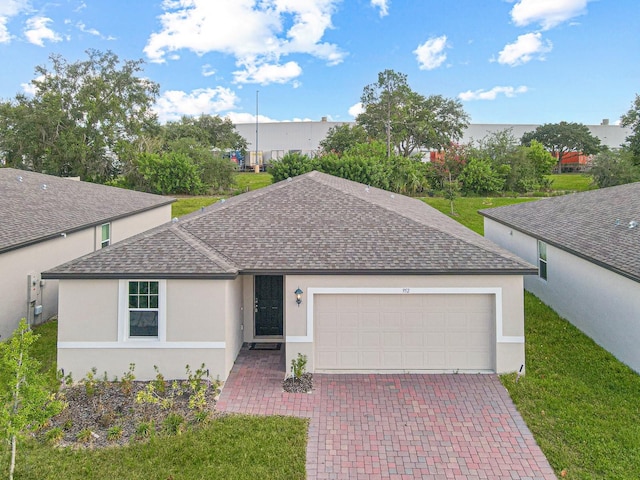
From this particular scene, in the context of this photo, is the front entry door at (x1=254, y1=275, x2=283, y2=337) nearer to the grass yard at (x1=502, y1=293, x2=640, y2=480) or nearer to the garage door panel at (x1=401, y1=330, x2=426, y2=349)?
the garage door panel at (x1=401, y1=330, x2=426, y2=349)

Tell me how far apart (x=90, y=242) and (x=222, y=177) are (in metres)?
19.4

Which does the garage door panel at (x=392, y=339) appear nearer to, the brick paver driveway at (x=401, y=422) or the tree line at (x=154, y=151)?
the brick paver driveway at (x=401, y=422)

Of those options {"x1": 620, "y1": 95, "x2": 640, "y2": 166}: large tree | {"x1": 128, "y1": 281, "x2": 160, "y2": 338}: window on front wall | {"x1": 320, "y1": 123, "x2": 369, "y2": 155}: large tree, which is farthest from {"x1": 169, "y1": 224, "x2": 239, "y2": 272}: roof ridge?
{"x1": 620, "y1": 95, "x2": 640, "y2": 166}: large tree

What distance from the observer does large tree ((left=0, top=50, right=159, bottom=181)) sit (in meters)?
34.4

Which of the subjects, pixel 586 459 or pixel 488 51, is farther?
pixel 488 51

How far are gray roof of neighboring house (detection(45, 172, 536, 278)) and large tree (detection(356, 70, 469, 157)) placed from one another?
84.1 ft

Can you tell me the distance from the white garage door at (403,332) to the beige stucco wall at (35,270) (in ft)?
27.3

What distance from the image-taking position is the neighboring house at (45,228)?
1176 centimetres

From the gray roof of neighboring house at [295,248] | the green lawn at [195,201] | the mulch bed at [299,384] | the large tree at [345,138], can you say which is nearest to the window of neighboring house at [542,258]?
the gray roof of neighboring house at [295,248]

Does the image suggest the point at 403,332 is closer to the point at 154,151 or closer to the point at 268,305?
the point at 268,305

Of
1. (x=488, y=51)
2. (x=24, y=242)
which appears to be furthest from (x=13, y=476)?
(x=488, y=51)

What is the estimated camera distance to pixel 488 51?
79.5 ft

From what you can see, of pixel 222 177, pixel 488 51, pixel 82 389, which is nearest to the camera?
pixel 82 389

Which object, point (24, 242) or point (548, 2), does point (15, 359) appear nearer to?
point (24, 242)
